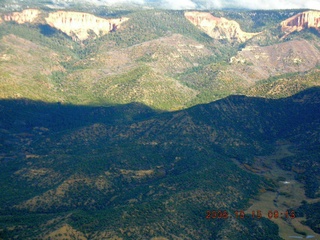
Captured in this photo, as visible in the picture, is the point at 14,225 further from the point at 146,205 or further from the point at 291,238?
the point at 291,238

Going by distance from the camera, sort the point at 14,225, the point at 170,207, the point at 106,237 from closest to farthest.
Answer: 1. the point at 106,237
2. the point at 14,225
3. the point at 170,207

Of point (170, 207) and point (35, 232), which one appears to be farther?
point (170, 207)

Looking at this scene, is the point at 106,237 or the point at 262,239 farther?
the point at 262,239

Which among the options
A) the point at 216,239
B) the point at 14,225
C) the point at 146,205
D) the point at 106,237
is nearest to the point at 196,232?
the point at 216,239

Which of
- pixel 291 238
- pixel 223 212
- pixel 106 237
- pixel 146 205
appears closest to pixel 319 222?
pixel 291 238

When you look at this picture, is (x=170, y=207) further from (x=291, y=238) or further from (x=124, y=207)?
(x=291, y=238)

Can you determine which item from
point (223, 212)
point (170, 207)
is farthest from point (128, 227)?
point (223, 212)

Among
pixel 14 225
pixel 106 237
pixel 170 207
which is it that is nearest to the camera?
pixel 106 237
